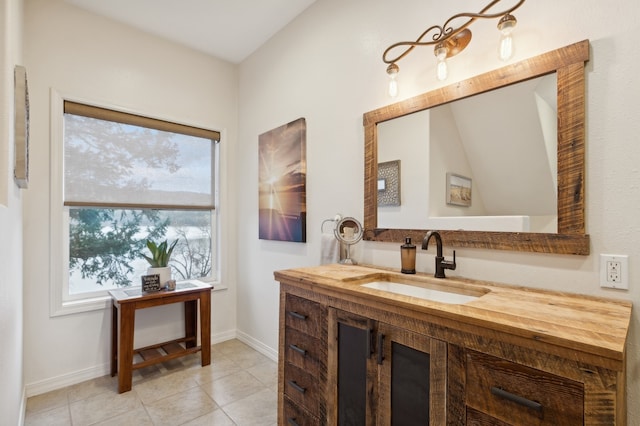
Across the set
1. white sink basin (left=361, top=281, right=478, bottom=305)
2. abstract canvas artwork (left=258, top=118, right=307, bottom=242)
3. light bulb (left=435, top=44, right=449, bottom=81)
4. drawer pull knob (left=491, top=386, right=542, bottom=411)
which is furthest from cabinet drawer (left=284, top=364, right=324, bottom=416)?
light bulb (left=435, top=44, right=449, bottom=81)

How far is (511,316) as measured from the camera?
931 millimetres

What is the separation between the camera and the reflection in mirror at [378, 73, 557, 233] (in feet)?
4.32

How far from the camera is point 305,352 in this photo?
154 centimetres

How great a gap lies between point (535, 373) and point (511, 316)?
A: 6.0 inches

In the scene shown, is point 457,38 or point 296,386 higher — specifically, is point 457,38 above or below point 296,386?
above

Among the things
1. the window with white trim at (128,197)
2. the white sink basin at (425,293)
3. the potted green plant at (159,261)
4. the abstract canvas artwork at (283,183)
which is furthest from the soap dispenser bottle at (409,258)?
the window with white trim at (128,197)

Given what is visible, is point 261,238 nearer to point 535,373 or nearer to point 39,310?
point 39,310

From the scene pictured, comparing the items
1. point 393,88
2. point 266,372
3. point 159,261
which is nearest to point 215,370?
point 266,372

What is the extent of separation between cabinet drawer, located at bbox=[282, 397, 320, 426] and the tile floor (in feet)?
1.36

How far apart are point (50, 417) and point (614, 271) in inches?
122

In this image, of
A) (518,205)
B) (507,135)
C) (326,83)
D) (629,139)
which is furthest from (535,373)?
(326,83)

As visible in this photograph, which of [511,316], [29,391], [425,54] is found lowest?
[29,391]

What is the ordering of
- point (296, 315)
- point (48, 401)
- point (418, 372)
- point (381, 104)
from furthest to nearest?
point (48, 401) < point (381, 104) < point (296, 315) < point (418, 372)

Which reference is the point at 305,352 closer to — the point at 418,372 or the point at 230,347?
the point at 418,372
